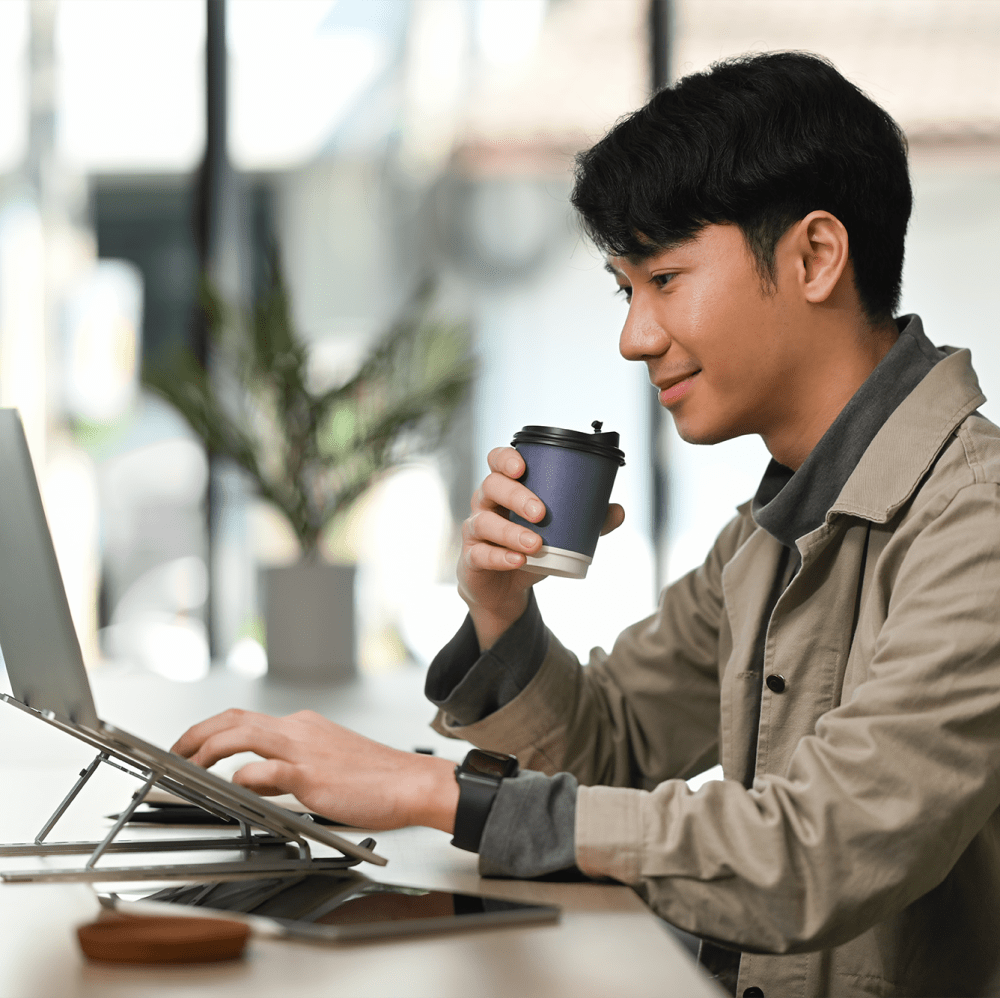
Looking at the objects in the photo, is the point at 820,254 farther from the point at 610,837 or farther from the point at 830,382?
the point at 610,837

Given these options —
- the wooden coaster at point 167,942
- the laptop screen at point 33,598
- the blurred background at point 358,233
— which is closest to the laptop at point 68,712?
the laptop screen at point 33,598

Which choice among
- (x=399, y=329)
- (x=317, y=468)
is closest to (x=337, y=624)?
(x=317, y=468)

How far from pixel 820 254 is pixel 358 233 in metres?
3.33

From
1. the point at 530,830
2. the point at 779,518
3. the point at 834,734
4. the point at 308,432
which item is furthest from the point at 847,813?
the point at 308,432

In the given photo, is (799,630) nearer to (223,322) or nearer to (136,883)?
(136,883)

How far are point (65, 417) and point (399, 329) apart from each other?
1.42m

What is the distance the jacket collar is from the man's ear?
14 cm

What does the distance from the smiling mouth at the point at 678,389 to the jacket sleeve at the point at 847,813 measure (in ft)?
1.26

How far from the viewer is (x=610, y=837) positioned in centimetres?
78

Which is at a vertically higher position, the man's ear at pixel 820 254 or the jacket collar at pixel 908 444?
the man's ear at pixel 820 254

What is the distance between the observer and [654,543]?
4203 millimetres

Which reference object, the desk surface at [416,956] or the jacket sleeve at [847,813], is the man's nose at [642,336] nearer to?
the jacket sleeve at [847,813]

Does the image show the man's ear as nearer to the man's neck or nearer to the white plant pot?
the man's neck

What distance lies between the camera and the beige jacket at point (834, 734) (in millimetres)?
765
